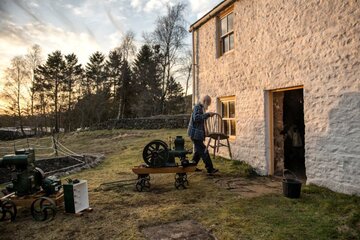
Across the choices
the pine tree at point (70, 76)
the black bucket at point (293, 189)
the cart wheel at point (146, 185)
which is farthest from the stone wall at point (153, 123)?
the black bucket at point (293, 189)

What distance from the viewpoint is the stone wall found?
78.2ft

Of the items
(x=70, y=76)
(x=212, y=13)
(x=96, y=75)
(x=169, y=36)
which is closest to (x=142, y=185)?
(x=212, y=13)

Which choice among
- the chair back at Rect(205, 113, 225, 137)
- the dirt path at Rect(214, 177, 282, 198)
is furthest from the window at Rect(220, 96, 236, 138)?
the dirt path at Rect(214, 177, 282, 198)

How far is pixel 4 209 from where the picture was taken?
4582 mm

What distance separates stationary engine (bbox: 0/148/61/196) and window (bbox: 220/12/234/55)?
6930 millimetres

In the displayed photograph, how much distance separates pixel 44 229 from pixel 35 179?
4.12 feet

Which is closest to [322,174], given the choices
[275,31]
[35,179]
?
[275,31]

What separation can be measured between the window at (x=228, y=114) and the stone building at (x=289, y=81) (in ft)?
0.11

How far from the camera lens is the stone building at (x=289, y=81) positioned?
505 centimetres

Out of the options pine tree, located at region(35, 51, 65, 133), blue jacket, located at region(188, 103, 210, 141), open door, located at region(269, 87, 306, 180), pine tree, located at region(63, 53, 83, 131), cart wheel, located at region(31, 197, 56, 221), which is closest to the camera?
cart wheel, located at region(31, 197, 56, 221)

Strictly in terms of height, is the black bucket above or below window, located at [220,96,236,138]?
below

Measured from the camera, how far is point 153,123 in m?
25.6

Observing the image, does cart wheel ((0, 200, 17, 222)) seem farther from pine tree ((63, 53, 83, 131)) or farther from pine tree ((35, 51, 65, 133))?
pine tree ((35, 51, 65, 133))

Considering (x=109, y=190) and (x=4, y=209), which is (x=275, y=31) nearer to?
(x=109, y=190)
